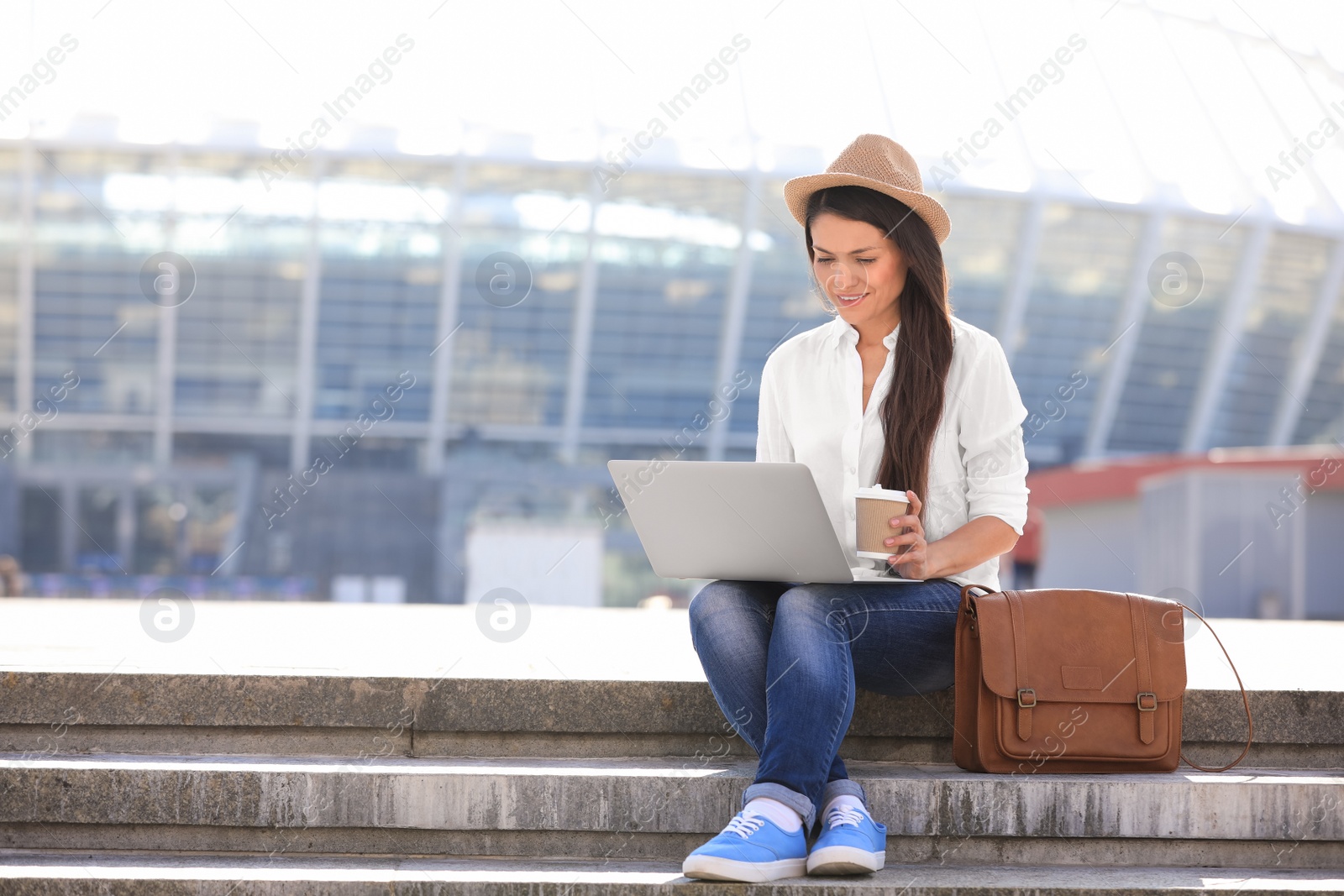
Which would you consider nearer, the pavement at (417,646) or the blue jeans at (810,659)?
the blue jeans at (810,659)

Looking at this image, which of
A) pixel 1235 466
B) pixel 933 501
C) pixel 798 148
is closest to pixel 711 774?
pixel 933 501

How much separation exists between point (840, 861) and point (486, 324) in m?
21.9

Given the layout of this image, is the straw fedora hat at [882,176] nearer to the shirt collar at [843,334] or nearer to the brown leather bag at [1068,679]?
the shirt collar at [843,334]

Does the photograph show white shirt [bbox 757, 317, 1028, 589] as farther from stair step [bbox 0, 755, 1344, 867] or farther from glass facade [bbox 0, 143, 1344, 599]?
glass facade [bbox 0, 143, 1344, 599]

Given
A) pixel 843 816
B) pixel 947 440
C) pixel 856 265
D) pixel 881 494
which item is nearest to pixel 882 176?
pixel 856 265

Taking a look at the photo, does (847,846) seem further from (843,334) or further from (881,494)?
→ (843,334)

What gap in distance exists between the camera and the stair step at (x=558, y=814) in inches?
97.7

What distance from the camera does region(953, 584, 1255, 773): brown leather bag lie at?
2.38m

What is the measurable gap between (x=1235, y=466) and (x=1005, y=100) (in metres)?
13.3

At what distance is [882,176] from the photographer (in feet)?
8.59

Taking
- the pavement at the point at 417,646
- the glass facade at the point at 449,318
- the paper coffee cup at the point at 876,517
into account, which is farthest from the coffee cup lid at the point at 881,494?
the glass facade at the point at 449,318

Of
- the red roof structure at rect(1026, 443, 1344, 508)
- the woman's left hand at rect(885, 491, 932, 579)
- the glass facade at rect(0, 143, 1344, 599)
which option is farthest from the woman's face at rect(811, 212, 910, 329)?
the glass facade at rect(0, 143, 1344, 599)

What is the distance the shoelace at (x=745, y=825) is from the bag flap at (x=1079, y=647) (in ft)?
1.88

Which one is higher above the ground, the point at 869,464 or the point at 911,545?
the point at 869,464
